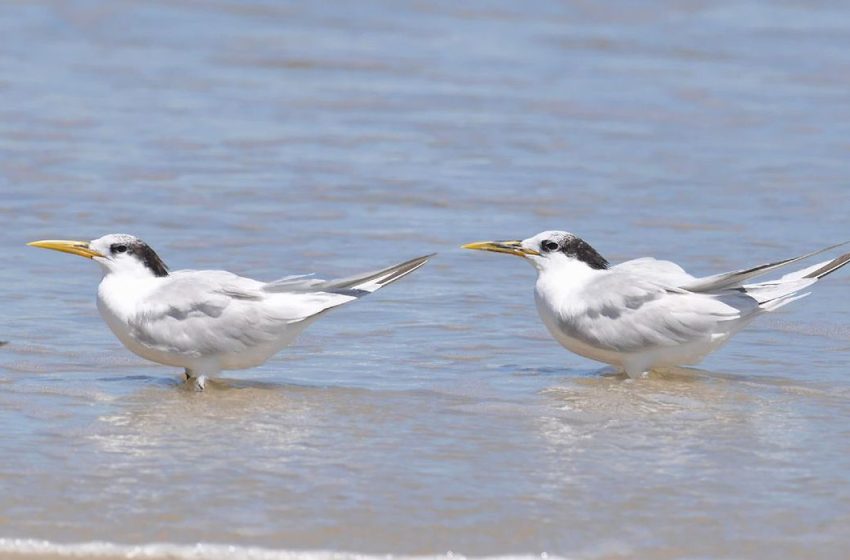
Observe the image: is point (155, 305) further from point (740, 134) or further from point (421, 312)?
point (740, 134)

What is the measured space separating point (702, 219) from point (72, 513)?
19.7 feet

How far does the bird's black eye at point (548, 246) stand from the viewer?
25.5ft

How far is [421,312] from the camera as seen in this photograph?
8.49m

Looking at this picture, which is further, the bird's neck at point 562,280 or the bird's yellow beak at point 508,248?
the bird's yellow beak at point 508,248

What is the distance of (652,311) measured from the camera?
7.45 m

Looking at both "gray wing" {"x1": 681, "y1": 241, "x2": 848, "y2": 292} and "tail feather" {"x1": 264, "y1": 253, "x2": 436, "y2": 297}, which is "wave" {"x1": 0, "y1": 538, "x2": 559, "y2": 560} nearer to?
"tail feather" {"x1": 264, "y1": 253, "x2": 436, "y2": 297}

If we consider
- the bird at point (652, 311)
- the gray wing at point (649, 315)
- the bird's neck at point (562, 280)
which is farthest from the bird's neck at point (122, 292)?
the gray wing at point (649, 315)

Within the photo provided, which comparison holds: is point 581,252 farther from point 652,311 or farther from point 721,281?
point 721,281

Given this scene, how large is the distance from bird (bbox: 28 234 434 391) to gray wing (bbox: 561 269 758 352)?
0.83m

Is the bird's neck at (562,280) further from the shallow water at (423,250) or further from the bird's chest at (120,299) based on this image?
the bird's chest at (120,299)

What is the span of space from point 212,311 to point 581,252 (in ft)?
5.54

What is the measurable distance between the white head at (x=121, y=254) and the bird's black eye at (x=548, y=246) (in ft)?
5.47

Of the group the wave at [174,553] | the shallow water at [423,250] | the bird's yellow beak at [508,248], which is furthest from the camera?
the bird's yellow beak at [508,248]

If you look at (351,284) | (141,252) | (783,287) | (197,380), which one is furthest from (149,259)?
(783,287)
